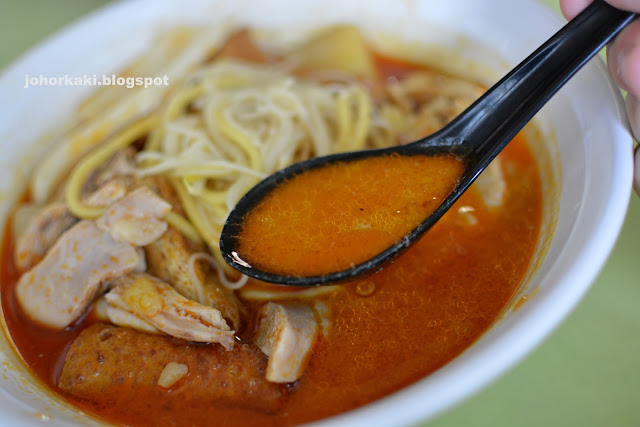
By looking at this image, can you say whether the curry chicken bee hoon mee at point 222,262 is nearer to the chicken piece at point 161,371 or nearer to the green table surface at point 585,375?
the chicken piece at point 161,371

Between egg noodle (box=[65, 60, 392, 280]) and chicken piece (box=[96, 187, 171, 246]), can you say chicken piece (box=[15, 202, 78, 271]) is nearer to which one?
egg noodle (box=[65, 60, 392, 280])

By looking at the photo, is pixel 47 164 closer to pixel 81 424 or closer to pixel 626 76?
pixel 81 424

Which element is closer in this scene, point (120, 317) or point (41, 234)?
point (120, 317)

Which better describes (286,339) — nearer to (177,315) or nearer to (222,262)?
(177,315)

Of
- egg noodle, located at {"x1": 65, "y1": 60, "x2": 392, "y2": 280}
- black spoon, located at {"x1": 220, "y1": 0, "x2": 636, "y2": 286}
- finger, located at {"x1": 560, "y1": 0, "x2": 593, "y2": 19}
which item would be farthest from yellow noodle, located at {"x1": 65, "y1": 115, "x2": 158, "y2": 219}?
finger, located at {"x1": 560, "y1": 0, "x2": 593, "y2": 19}

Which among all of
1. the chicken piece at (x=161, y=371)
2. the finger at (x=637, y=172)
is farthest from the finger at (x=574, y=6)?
the chicken piece at (x=161, y=371)

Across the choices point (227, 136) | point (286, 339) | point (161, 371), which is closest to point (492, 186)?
point (286, 339)
